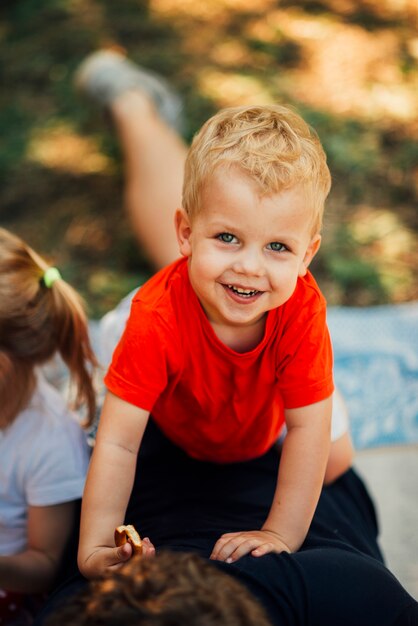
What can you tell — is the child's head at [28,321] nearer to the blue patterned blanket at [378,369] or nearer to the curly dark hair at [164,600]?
the curly dark hair at [164,600]

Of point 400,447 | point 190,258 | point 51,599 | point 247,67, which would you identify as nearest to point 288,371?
point 190,258

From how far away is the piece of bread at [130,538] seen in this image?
1.08m

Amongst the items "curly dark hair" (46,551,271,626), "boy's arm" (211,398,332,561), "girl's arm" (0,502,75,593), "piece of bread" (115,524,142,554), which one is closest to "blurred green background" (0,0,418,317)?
"girl's arm" (0,502,75,593)

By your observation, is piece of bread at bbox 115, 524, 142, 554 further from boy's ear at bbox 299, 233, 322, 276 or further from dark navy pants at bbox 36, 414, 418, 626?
boy's ear at bbox 299, 233, 322, 276

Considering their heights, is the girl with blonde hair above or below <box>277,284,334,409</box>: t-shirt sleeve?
below

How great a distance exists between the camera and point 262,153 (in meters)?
1.15

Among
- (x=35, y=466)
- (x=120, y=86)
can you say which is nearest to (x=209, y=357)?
(x=35, y=466)

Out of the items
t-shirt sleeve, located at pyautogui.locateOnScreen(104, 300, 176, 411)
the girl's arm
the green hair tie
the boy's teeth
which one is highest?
the boy's teeth

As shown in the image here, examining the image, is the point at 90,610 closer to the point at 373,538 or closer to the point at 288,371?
the point at 288,371

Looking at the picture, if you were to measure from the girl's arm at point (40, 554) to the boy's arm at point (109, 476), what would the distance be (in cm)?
22

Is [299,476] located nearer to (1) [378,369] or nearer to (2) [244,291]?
(2) [244,291]

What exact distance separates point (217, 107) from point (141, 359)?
223 centimetres

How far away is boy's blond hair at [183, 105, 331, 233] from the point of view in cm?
114

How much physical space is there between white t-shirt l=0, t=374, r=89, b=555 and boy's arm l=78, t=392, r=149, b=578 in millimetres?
190
